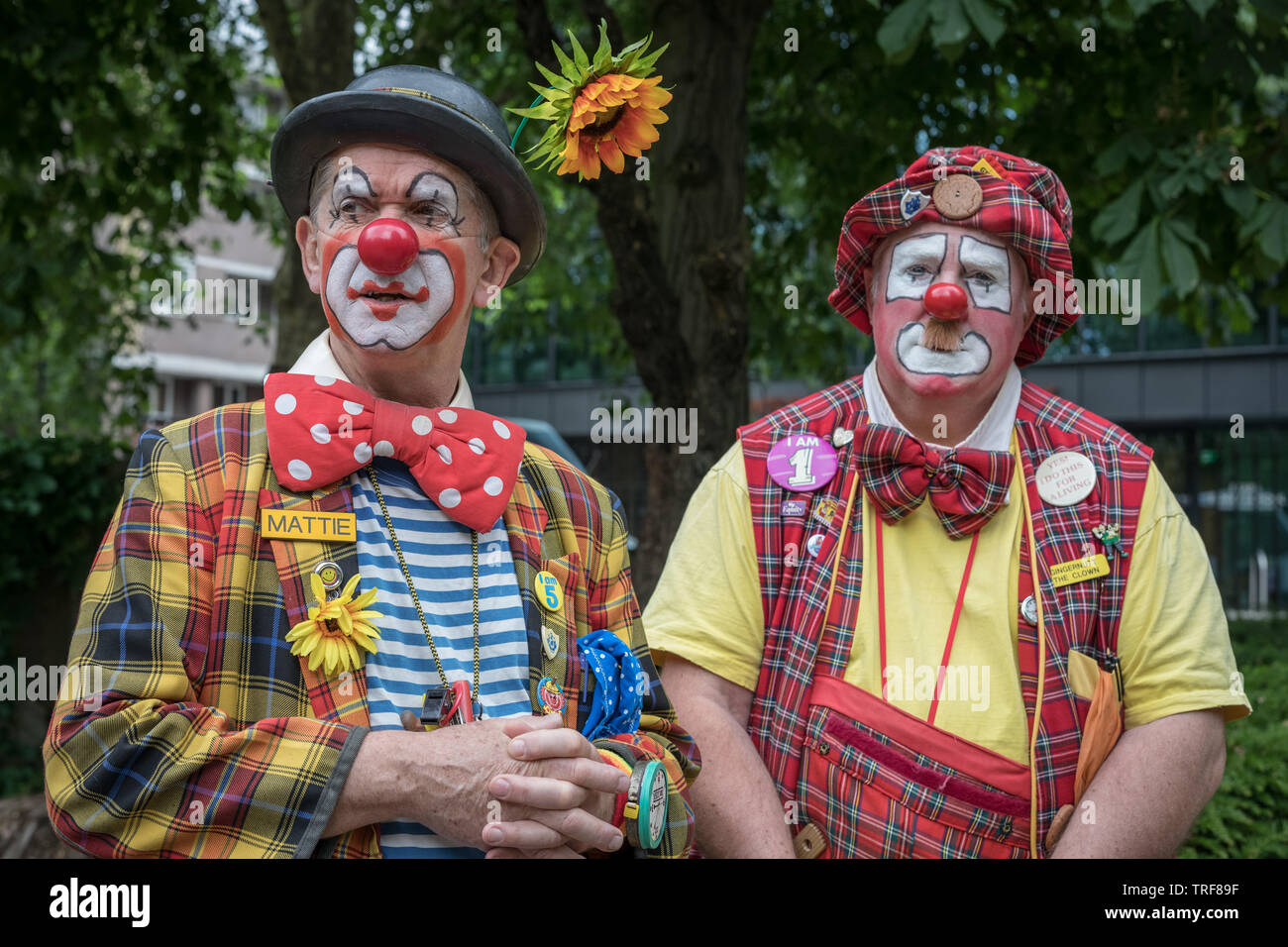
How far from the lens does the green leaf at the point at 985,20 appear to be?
286cm

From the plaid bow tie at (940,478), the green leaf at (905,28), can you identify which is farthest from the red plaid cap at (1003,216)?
the green leaf at (905,28)

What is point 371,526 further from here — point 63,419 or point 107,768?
point 63,419

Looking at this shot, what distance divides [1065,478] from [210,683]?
170 cm

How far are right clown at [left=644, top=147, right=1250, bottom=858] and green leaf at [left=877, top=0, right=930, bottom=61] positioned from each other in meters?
0.54

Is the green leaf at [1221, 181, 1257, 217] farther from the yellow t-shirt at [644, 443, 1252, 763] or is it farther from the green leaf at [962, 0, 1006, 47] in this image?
the yellow t-shirt at [644, 443, 1252, 763]

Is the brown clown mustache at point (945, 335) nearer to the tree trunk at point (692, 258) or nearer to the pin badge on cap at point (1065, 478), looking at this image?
the pin badge on cap at point (1065, 478)

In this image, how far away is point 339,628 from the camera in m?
1.79

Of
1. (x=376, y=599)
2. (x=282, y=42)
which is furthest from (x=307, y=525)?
(x=282, y=42)

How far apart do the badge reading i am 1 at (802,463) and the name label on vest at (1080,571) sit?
1.62 feet

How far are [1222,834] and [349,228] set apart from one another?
10.5ft

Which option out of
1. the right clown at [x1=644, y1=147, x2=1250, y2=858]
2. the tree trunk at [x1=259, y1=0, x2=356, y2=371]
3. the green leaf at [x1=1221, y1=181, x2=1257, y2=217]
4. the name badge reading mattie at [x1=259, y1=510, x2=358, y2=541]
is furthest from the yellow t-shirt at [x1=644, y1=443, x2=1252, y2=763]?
the tree trunk at [x1=259, y1=0, x2=356, y2=371]

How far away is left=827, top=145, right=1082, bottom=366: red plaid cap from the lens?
248 cm

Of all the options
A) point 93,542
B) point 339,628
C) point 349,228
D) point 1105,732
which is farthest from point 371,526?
point 93,542

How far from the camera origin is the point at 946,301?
241cm
